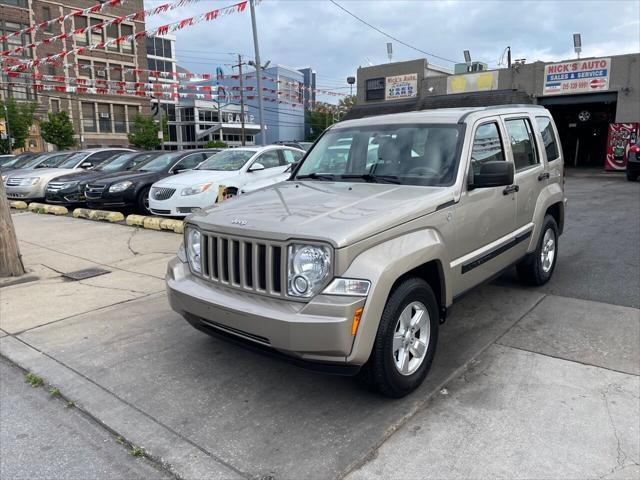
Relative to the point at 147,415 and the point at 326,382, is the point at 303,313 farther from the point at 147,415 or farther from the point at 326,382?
the point at 147,415

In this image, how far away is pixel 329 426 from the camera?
3062mm

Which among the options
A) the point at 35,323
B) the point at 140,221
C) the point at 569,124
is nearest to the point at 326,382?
the point at 35,323

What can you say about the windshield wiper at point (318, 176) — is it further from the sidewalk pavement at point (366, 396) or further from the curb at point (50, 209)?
the curb at point (50, 209)

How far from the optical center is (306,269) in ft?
9.80

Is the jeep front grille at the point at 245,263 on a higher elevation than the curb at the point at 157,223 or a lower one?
higher

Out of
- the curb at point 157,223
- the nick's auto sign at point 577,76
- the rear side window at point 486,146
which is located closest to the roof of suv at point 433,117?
the rear side window at point 486,146

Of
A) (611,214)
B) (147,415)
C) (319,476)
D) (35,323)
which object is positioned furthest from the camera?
(611,214)

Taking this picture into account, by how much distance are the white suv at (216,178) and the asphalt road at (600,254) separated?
18.8 ft

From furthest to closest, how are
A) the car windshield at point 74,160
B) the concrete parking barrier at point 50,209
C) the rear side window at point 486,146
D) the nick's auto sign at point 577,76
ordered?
the nick's auto sign at point 577,76 → the car windshield at point 74,160 → the concrete parking barrier at point 50,209 → the rear side window at point 486,146

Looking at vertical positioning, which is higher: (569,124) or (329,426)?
(569,124)

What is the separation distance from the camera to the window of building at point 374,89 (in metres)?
33.0

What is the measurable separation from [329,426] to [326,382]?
1.83ft

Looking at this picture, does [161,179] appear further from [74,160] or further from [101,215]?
[74,160]

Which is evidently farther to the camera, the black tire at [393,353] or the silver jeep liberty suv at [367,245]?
the black tire at [393,353]
